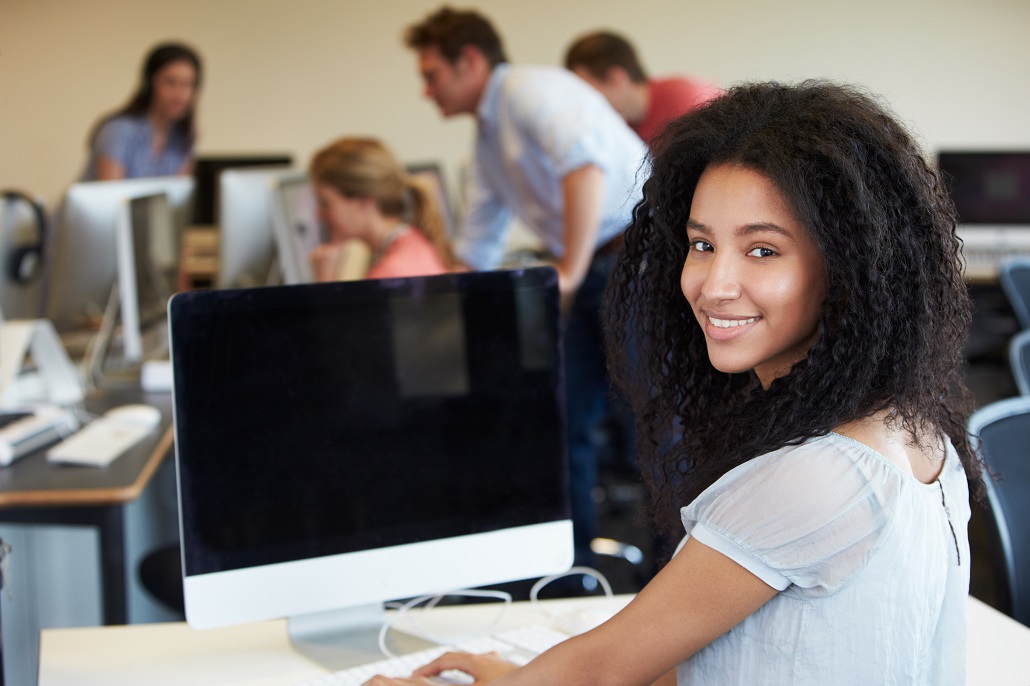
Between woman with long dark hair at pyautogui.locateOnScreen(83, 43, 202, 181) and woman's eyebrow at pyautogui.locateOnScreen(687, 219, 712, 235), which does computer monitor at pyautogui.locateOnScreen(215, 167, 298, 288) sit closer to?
woman with long dark hair at pyautogui.locateOnScreen(83, 43, 202, 181)

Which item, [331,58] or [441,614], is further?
[331,58]

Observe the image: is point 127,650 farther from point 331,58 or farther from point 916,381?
point 331,58

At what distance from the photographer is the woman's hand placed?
3.45 feet

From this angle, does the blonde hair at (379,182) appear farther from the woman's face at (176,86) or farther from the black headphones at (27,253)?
the woman's face at (176,86)

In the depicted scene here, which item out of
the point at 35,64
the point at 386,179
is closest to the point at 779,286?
the point at 386,179

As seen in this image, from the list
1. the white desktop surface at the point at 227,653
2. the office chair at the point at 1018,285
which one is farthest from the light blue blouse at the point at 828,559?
the office chair at the point at 1018,285

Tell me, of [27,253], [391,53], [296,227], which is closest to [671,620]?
[296,227]

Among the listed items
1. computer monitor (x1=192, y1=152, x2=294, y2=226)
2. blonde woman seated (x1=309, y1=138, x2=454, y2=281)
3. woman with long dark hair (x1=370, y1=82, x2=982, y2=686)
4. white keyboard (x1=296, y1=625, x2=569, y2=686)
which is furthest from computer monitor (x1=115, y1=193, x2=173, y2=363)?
computer monitor (x1=192, y1=152, x2=294, y2=226)

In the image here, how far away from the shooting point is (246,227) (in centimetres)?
288

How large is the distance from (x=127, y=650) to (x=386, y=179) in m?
1.50

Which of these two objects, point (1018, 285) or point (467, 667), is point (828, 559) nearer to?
point (467, 667)

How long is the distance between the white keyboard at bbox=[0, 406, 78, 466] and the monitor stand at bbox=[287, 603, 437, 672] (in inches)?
36.6

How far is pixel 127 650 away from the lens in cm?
121

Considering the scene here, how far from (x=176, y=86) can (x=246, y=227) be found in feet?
4.00
